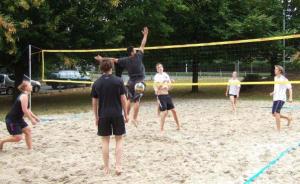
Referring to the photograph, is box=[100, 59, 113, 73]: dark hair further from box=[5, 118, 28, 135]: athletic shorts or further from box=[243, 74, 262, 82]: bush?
box=[243, 74, 262, 82]: bush

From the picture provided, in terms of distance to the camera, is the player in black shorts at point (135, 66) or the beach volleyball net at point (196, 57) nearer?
the player in black shorts at point (135, 66)

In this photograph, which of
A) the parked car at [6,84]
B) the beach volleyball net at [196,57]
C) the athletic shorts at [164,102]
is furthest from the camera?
the parked car at [6,84]

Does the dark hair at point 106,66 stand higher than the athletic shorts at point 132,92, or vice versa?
the dark hair at point 106,66

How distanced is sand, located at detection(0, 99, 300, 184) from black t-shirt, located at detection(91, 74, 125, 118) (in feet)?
2.83

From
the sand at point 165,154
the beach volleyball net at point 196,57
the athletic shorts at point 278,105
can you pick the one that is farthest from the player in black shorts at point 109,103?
the beach volleyball net at point 196,57

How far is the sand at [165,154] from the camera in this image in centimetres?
639

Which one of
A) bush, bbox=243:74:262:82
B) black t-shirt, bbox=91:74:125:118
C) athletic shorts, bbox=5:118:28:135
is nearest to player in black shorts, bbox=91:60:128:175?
black t-shirt, bbox=91:74:125:118

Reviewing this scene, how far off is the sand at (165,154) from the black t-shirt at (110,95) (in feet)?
2.83

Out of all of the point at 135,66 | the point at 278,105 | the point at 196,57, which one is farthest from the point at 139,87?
the point at 196,57

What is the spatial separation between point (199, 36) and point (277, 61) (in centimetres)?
451

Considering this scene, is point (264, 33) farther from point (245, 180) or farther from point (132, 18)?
point (245, 180)

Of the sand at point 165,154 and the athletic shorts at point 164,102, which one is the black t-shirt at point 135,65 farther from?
the sand at point 165,154

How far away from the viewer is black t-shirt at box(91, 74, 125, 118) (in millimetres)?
6410

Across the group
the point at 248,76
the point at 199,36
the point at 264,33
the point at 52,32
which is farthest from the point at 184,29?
the point at 52,32
